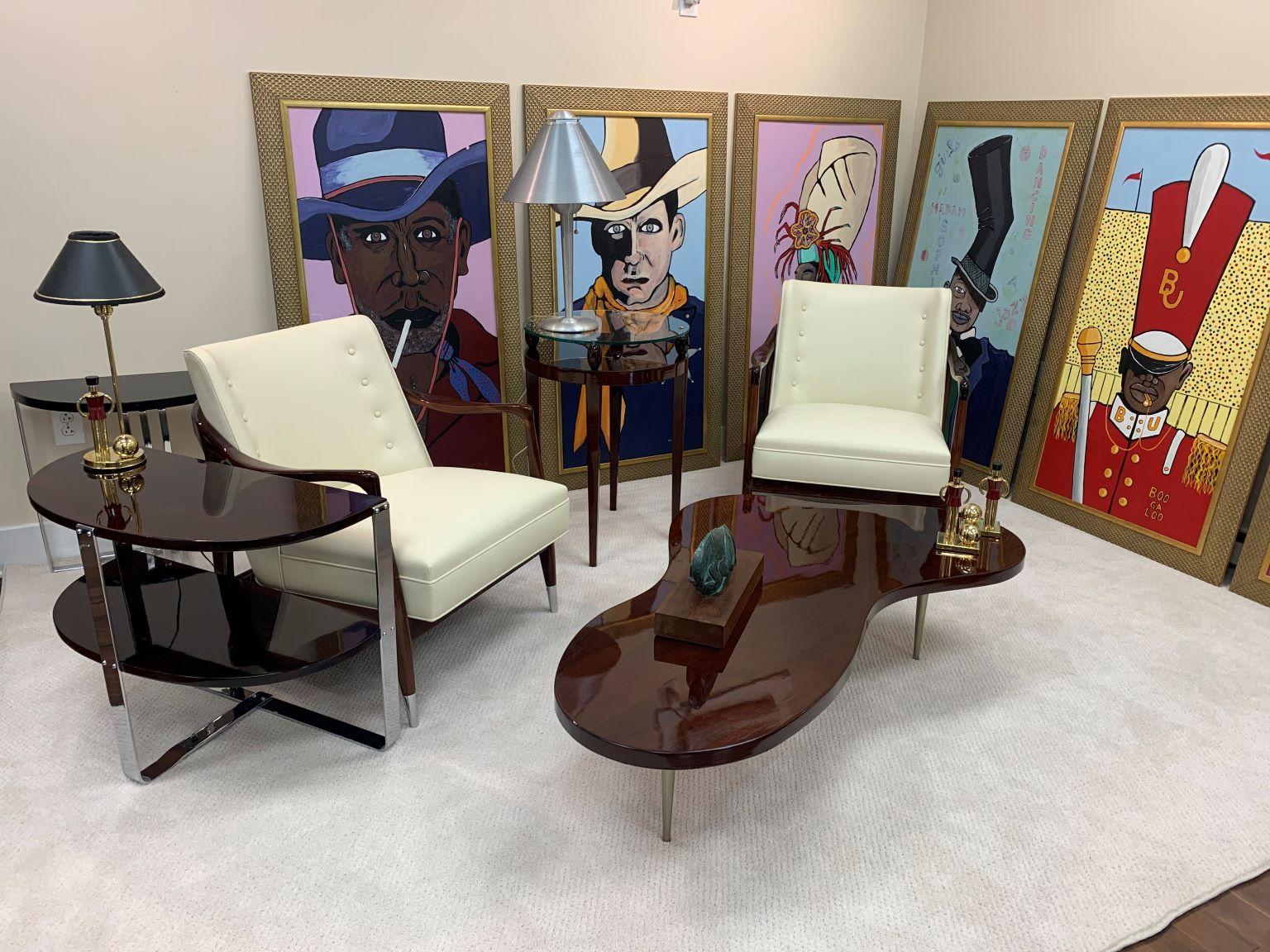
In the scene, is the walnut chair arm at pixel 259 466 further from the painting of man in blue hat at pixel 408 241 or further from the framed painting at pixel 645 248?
the framed painting at pixel 645 248

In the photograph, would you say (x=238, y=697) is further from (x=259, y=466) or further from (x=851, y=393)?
(x=851, y=393)

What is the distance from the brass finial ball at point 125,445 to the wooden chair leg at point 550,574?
1200 millimetres

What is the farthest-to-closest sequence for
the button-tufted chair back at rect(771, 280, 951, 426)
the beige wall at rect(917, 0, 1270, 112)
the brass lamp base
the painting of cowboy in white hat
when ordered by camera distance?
1. the painting of cowboy in white hat
2. the button-tufted chair back at rect(771, 280, 951, 426)
3. the beige wall at rect(917, 0, 1270, 112)
4. the brass lamp base

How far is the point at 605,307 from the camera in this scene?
417 cm

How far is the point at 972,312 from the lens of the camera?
14.5 ft

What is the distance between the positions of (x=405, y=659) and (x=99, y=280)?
3.95 feet

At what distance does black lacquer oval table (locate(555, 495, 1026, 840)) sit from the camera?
1900 millimetres

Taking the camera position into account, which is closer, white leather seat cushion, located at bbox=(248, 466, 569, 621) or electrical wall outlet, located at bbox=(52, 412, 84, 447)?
white leather seat cushion, located at bbox=(248, 466, 569, 621)

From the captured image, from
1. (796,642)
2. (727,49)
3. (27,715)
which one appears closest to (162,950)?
(27,715)

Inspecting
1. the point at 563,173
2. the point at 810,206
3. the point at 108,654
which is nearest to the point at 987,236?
the point at 810,206

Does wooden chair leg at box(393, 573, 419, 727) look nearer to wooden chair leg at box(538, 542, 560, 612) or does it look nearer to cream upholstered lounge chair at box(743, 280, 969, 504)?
wooden chair leg at box(538, 542, 560, 612)

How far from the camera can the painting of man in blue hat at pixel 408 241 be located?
3578 millimetres

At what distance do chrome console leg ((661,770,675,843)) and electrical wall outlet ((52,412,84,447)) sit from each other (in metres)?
2.51

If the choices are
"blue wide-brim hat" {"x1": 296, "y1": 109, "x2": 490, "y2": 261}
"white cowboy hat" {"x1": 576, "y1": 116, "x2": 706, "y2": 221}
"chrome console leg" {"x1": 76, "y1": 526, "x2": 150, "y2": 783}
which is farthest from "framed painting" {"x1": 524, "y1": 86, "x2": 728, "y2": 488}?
"chrome console leg" {"x1": 76, "y1": 526, "x2": 150, "y2": 783}
